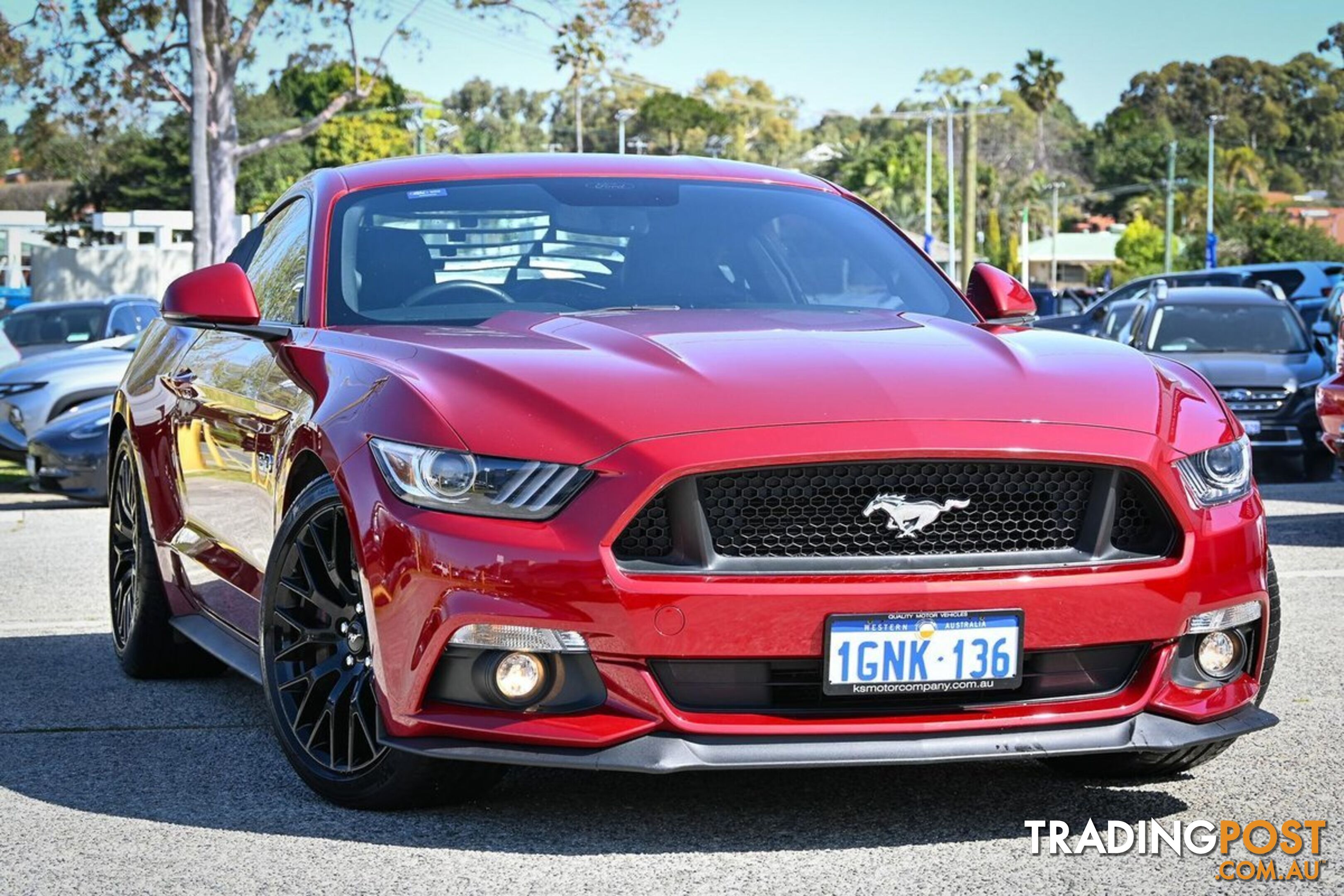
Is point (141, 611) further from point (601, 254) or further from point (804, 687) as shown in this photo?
point (804, 687)

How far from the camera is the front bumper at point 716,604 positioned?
12.7ft

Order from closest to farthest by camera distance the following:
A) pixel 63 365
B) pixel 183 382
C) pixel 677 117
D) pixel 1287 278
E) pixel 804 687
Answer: pixel 804 687
pixel 183 382
pixel 63 365
pixel 1287 278
pixel 677 117

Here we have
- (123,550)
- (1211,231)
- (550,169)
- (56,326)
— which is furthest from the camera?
(1211,231)

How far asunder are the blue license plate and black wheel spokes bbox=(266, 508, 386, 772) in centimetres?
100

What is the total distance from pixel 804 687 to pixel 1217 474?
3.39 feet

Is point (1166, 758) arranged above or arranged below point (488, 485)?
below

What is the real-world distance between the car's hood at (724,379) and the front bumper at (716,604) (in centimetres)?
7

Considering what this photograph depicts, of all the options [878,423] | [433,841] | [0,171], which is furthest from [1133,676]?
[0,171]

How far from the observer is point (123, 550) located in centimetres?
689

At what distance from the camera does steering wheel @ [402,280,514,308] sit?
5.15 metres

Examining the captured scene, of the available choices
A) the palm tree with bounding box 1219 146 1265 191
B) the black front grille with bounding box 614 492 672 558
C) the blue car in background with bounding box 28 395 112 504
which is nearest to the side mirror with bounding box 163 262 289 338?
the black front grille with bounding box 614 492 672 558

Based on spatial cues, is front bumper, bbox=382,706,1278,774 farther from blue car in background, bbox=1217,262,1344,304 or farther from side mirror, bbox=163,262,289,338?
blue car in background, bbox=1217,262,1344,304

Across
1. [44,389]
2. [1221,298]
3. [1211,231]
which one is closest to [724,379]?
[44,389]

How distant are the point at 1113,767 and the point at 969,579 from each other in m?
0.95
